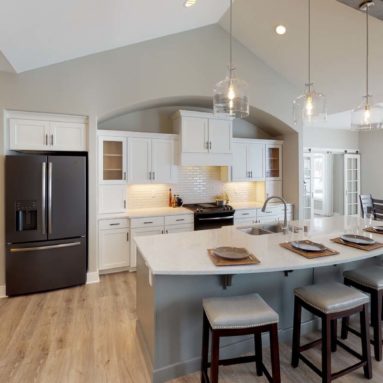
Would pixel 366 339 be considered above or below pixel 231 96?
below

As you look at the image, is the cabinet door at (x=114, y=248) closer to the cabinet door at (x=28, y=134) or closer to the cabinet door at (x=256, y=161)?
the cabinet door at (x=28, y=134)

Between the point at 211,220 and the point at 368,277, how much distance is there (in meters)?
2.56

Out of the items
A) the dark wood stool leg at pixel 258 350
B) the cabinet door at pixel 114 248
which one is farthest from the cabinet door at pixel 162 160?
the dark wood stool leg at pixel 258 350

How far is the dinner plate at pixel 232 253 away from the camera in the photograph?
1.89 metres

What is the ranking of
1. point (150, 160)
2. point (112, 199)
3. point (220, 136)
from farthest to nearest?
point (220, 136), point (150, 160), point (112, 199)

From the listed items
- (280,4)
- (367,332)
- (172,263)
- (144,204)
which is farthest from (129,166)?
(367,332)

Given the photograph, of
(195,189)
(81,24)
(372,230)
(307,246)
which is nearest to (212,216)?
(195,189)

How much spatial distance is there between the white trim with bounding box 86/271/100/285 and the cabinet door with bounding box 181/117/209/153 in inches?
93.2

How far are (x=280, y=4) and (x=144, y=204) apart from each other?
369cm

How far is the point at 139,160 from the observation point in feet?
14.4

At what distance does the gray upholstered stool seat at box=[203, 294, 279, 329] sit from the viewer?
1.63 metres

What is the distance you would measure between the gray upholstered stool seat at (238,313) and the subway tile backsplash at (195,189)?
126 inches

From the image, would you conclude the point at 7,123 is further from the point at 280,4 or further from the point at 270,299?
the point at 280,4

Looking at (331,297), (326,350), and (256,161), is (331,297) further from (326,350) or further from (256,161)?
(256,161)
